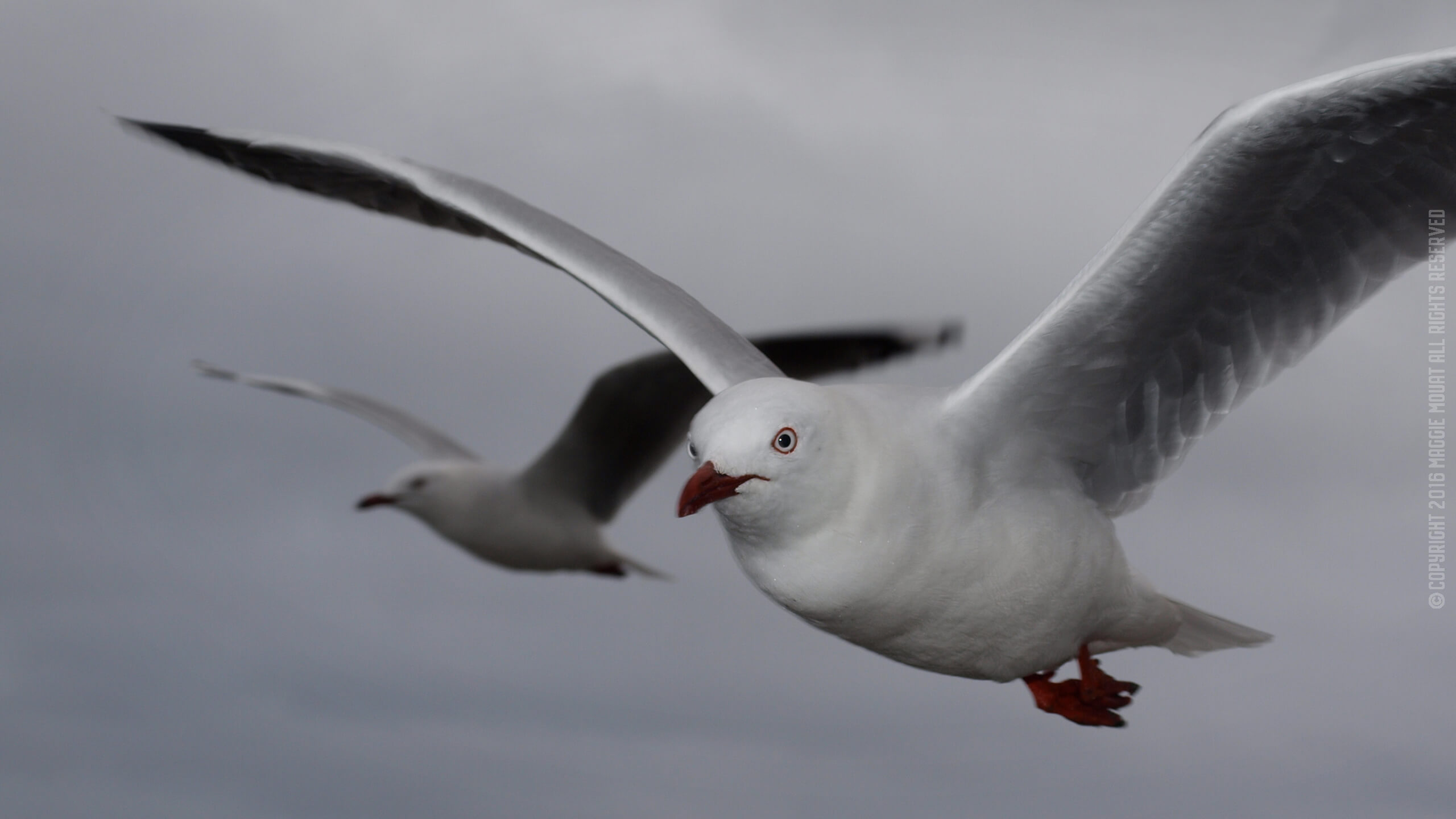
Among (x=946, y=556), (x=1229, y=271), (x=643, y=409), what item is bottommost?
(x=643, y=409)

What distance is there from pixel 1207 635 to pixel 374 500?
5.99m

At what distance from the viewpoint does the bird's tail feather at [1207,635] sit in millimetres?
5254

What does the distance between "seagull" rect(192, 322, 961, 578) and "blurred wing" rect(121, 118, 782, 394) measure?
1.78 metres

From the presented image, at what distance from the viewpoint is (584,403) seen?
8.09m

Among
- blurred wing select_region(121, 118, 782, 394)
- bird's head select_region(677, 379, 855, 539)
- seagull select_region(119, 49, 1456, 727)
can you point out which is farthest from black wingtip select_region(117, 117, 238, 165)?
bird's head select_region(677, 379, 855, 539)

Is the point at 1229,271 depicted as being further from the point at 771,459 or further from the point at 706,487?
the point at 706,487

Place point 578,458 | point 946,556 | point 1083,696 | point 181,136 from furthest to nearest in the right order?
point 578,458 < point 181,136 < point 1083,696 < point 946,556

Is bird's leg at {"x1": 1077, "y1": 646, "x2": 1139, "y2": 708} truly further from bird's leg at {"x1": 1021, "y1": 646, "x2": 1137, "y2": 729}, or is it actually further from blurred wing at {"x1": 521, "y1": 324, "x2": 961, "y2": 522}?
blurred wing at {"x1": 521, "y1": 324, "x2": 961, "y2": 522}

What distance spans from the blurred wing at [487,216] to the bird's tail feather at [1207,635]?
5.29 ft

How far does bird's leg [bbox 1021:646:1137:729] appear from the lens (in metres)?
4.99

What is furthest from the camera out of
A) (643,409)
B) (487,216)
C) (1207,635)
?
(643,409)

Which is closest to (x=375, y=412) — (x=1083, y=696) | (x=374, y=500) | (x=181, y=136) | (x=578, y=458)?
(x=374, y=500)

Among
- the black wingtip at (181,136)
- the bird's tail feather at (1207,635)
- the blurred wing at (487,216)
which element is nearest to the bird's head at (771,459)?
the blurred wing at (487,216)

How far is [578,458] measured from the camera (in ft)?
28.5
